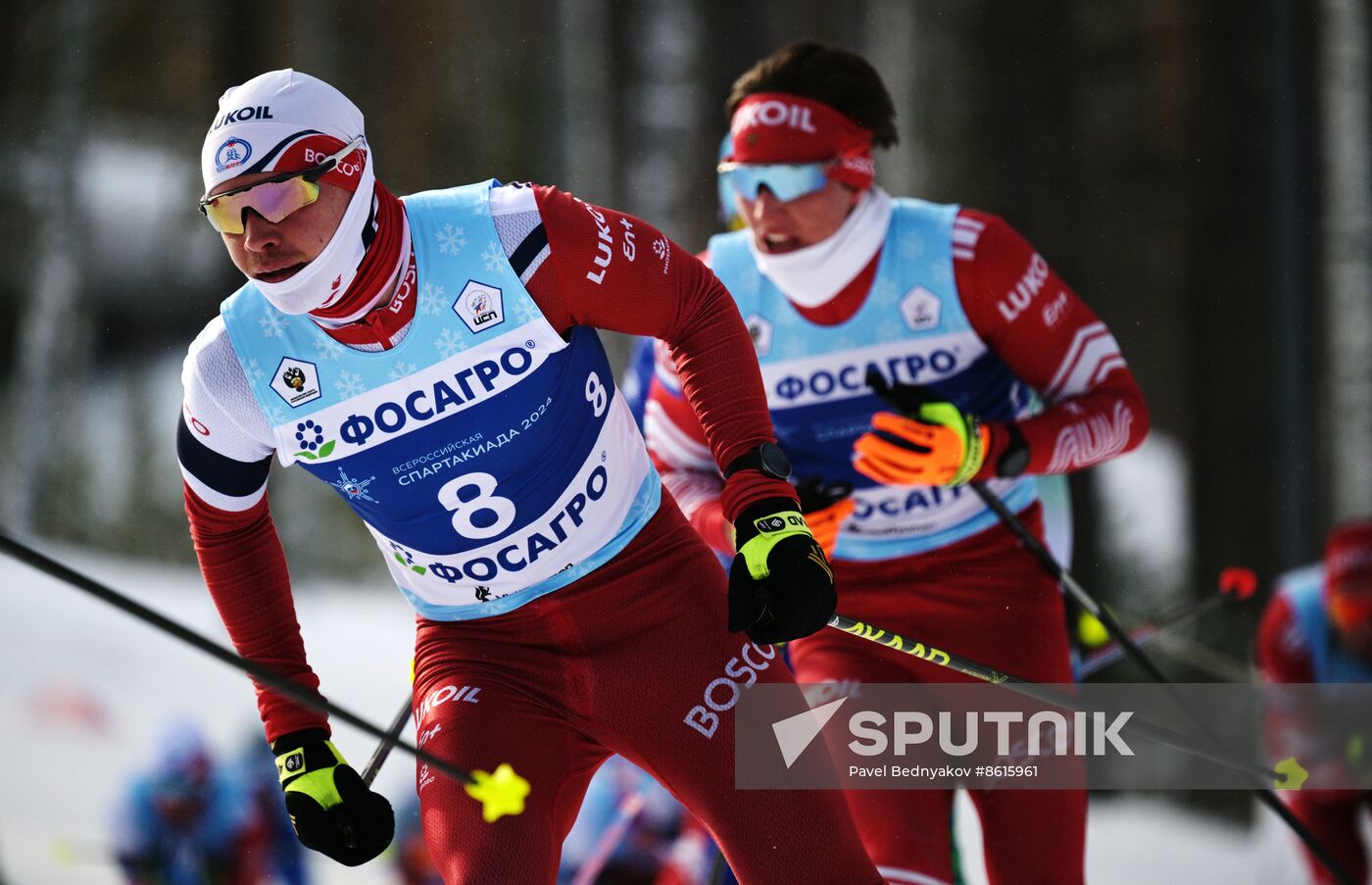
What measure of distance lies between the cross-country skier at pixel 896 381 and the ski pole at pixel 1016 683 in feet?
0.49

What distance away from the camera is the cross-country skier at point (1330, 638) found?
470 centimetres

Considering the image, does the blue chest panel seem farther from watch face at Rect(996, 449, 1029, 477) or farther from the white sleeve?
the white sleeve

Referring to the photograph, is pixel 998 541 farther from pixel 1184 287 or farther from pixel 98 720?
pixel 98 720

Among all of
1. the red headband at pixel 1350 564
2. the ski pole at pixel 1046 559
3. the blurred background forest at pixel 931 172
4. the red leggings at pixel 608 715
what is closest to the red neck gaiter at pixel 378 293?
the red leggings at pixel 608 715

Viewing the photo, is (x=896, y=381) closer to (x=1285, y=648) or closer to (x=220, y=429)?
(x=220, y=429)

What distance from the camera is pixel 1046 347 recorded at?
9.95ft

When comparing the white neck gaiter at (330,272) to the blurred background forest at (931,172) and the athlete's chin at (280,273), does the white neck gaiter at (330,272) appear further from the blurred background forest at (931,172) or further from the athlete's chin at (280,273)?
the blurred background forest at (931,172)

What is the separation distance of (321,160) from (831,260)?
1155mm

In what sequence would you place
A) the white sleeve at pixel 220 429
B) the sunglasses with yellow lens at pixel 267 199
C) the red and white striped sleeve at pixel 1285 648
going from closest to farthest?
the sunglasses with yellow lens at pixel 267 199
the white sleeve at pixel 220 429
the red and white striped sleeve at pixel 1285 648

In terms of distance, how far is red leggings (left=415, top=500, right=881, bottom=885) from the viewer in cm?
225

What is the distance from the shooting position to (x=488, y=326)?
2.34 meters

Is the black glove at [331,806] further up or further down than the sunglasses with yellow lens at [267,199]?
further down

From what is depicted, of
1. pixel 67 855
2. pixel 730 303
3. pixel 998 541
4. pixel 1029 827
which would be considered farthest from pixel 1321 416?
pixel 67 855

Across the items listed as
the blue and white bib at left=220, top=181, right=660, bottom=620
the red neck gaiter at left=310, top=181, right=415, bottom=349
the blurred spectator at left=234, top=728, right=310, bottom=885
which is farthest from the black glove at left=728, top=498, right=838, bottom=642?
the blurred spectator at left=234, top=728, right=310, bottom=885
